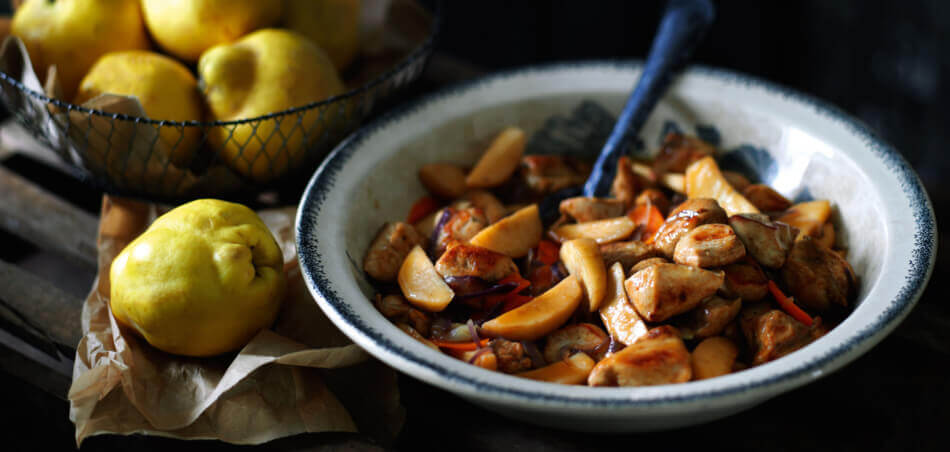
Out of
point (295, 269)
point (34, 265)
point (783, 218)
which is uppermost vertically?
point (783, 218)

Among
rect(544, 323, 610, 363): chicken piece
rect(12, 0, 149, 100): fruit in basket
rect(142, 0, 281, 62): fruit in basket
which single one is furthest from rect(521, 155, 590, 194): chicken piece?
rect(12, 0, 149, 100): fruit in basket

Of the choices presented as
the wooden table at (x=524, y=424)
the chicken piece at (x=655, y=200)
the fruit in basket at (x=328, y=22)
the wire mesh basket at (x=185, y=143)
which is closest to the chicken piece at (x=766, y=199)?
the chicken piece at (x=655, y=200)

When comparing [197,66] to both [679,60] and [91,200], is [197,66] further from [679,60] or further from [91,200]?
[679,60]

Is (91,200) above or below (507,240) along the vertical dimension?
below

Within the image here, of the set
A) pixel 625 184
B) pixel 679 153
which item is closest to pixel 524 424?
pixel 625 184

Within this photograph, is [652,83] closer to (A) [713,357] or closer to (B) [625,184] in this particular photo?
(B) [625,184]

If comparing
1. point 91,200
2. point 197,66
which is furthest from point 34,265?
point 197,66
